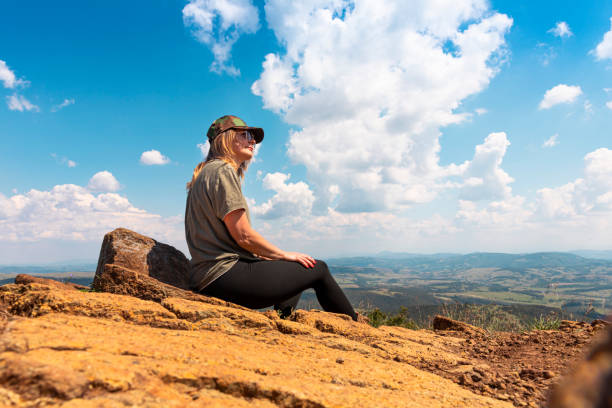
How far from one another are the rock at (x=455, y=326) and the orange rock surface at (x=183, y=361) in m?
2.86

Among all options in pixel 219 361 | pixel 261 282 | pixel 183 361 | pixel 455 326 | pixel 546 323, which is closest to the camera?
pixel 183 361

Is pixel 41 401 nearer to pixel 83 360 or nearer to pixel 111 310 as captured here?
pixel 83 360

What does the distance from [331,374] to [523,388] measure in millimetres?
2003

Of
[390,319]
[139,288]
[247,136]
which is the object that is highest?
[247,136]

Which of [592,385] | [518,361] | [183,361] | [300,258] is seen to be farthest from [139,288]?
[518,361]

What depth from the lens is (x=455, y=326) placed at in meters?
6.80

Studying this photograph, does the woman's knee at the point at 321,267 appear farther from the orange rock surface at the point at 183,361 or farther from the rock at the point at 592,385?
the rock at the point at 592,385

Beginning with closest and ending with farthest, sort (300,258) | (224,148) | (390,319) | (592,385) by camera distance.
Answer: (592,385)
(300,258)
(224,148)
(390,319)

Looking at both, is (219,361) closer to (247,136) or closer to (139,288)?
(139,288)

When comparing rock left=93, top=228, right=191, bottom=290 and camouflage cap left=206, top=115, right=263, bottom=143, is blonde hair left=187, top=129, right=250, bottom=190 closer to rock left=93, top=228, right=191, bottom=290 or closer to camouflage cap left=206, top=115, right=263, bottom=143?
camouflage cap left=206, top=115, right=263, bottom=143

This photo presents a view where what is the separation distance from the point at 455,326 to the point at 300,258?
14.2 feet

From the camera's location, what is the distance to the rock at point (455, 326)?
21.3ft

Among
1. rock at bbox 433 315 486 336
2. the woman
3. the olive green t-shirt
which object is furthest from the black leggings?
rock at bbox 433 315 486 336

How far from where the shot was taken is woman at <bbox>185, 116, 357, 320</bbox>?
161 inches
